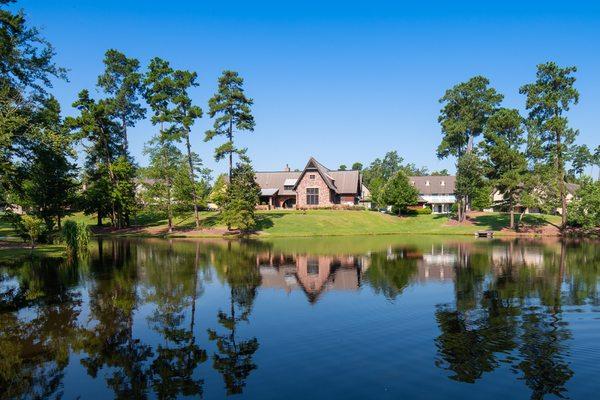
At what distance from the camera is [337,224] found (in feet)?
213

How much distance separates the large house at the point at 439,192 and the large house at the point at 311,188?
23.1 metres

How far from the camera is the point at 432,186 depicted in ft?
328

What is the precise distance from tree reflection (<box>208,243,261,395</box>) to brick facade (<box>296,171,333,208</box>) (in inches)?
1868

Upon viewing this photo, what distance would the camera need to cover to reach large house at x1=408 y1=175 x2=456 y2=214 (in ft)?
321

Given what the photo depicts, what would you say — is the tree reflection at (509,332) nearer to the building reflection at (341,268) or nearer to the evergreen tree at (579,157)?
the building reflection at (341,268)

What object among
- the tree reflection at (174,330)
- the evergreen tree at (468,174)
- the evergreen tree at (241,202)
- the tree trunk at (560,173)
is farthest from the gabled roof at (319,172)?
the tree reflection at (174,330)

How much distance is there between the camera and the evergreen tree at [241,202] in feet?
182

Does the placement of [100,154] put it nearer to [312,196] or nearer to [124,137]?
[124,137]

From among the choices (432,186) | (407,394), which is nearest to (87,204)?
(407,394)

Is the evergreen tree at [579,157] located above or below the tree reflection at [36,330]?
above

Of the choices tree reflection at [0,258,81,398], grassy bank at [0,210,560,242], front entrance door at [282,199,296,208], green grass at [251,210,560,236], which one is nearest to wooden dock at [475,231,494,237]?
grassy bank at [0,210,560,242]

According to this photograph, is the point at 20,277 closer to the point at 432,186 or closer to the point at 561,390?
the point at 561,390

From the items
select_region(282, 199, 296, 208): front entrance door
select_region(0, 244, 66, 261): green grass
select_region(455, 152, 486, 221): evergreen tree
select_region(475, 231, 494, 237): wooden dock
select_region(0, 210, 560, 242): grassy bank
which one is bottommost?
select_region(475, 231, 494, 237): wooden dock

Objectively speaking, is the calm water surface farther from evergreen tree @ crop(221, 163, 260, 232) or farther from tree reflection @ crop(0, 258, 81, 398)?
evergreen tree @ crop(221, 163, 260, 232)
